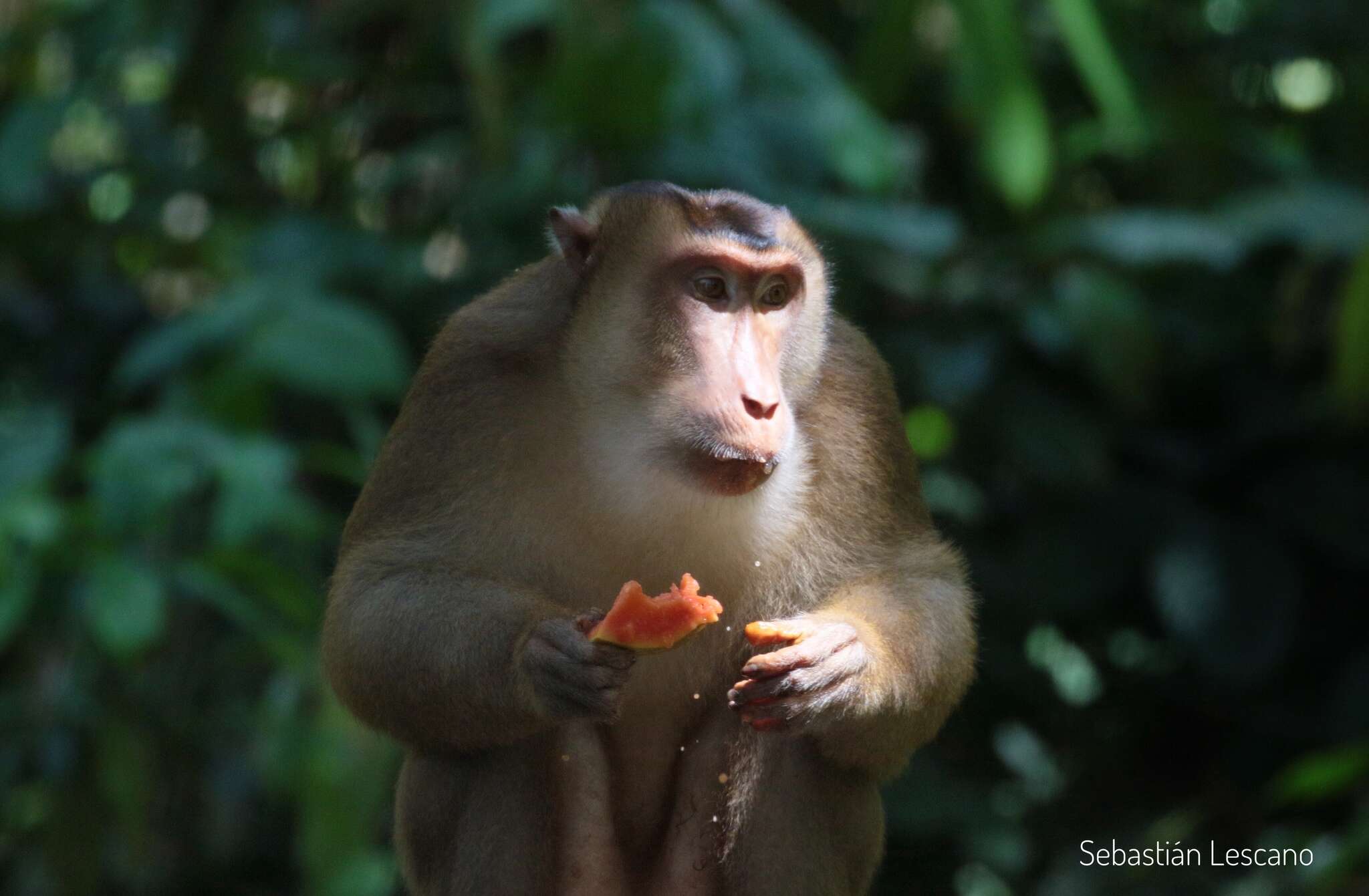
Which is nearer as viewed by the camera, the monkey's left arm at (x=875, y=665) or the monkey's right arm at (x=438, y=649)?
the monkey's left arm at (x=875, y=665)

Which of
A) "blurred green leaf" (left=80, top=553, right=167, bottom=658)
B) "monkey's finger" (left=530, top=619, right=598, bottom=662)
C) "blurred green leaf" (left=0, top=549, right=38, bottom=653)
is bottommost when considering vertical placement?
"blurred green leaf" (left=0, top=549, right=38, bottom=653)

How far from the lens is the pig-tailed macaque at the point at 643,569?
2.69m

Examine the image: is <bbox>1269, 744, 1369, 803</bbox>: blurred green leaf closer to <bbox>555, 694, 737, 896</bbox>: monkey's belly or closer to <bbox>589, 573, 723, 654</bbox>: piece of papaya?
<bbox>555, 694, 737, 896</bbox>: monkey's belly

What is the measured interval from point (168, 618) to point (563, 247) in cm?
344

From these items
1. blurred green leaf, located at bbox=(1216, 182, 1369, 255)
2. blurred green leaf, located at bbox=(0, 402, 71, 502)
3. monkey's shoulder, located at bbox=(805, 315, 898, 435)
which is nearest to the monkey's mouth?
monkey's shoulder, located at bbox=(805, 315, 898, 435)

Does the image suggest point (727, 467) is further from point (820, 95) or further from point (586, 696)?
point (820, 95)

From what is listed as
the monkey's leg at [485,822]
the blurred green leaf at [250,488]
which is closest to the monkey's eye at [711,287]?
the monkey's leg at [485,822]

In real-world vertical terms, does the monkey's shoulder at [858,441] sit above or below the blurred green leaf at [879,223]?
above

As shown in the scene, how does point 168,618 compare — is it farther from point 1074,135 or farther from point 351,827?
point 1074,135

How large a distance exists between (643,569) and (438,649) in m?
0.39

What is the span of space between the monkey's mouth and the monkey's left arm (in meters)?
0.23

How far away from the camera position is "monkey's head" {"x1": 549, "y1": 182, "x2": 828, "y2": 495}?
102 inches

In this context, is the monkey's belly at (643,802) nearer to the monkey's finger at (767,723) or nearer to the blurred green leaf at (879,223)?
the monkey's finger at (767,723)

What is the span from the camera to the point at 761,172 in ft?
18.8
